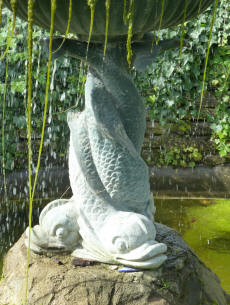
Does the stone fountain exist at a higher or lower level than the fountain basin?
lower

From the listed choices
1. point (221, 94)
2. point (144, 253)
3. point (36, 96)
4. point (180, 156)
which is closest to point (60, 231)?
point (144, 253)

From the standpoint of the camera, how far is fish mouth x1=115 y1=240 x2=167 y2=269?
2.16 metres

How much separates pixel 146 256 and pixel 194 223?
1994 millimetres

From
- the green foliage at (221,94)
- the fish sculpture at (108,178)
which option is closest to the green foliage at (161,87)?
the green foliage at (221,94)

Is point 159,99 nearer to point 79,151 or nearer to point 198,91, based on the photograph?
point 198,91

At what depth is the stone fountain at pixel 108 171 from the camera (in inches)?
86.6

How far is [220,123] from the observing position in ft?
15.8

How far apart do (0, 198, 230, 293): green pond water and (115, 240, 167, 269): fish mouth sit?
1.13 meters

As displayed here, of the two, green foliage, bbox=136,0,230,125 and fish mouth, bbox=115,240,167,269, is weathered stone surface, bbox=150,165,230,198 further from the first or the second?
fish mouth, bbox=115,240,167,269

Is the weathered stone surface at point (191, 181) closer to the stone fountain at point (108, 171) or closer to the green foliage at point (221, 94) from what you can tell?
the green foliage at point (221, 94)

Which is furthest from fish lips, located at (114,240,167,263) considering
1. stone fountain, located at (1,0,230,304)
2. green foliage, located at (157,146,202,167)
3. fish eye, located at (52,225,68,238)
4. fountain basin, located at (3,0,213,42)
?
green foliage, located at (157,146,202,167)

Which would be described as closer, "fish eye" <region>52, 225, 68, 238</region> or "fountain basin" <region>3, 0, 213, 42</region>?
"fountain basin" <region>3, 0, 213, 42</region>

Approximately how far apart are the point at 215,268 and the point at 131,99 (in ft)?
5.54

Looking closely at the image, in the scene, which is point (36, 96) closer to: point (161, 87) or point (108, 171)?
point (161, 87)
